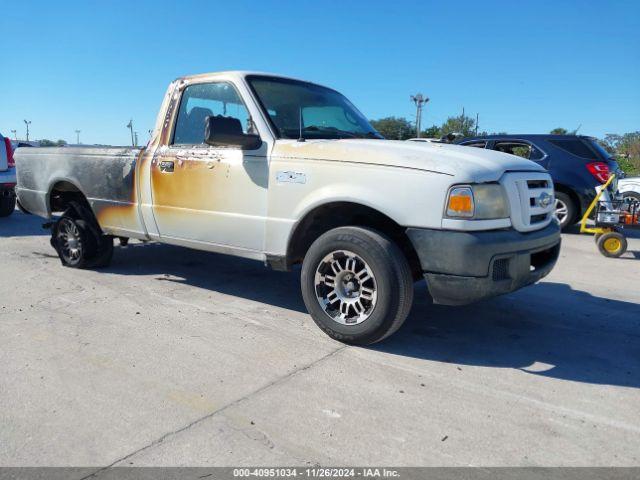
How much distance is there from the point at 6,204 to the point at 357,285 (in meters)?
9.59

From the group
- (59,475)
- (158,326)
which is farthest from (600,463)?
(158,326)

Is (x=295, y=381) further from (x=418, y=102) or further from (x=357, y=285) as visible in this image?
(x=418, y=102)

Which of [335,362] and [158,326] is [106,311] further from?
[335,362]

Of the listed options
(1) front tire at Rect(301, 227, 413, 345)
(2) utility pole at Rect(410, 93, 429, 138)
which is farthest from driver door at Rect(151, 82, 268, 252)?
(2) utility pole at Rect(410, 93, 429, 138)

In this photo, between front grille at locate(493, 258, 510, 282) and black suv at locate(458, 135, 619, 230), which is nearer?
front grille at locate(493, 258, 510, 282)

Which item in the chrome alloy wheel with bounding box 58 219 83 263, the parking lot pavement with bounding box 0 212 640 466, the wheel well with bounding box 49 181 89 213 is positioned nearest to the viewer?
the parking lot pavement with bounding box 0 212 640 466

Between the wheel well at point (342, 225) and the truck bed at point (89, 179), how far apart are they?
192 centimetres

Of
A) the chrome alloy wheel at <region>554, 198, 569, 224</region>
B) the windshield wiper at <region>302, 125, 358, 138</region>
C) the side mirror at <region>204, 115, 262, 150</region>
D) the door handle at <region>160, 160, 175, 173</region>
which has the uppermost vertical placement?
the windshield wiper at <region>302, 125, 358, 138</region>

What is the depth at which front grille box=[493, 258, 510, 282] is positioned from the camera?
323 cm

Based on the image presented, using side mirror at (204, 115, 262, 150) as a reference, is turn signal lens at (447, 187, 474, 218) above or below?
below

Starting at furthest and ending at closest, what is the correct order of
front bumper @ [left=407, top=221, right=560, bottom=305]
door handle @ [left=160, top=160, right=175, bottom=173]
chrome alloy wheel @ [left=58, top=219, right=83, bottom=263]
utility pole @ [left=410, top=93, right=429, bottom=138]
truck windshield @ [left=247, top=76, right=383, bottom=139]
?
utility pole @ [left=410, top=93, right=429, bottom=138]
chrome alloy wheel @ [left=58, top=219, right=83, bottom=263]
door handle @ [left=160, top=160, right=175, bottom=173]
truck windshield @ [left=247, top=76, right=383, bottom=139]
front bumper @ [left=407, top=221, right=560, bottom=305]

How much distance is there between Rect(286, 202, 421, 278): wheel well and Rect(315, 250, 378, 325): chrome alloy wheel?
1.04 feet

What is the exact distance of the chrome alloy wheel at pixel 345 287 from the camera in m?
3.51

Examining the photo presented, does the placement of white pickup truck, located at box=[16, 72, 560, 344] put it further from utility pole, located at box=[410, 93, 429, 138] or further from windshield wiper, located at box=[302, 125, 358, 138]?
utility pole, located at box=[410, 93, 429, 138]
